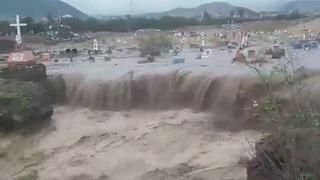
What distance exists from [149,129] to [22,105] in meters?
4.46

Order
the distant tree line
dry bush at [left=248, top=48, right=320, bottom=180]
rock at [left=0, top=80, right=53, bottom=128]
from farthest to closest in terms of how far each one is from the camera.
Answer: the distant tree line
rock at [left=0, top=80, right=53, bottom=128]
dry bush at [left=248, top=48, right=320, bottom=180]

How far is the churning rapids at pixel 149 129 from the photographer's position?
15.6 m

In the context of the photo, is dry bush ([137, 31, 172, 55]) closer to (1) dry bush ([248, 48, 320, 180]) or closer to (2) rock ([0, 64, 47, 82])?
(2) rock ([0, 64, 47, 82])

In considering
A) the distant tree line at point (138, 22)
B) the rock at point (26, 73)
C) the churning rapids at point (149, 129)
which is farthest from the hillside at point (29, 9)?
the churning rapids at point (149, 129)

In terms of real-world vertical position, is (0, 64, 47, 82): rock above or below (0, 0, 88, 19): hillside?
below

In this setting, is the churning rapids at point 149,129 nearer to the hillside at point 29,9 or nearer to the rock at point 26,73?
the rock at point 26,73

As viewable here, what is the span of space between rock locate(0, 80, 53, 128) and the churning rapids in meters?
0.59

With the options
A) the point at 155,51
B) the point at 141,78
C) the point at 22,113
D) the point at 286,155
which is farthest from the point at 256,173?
the point at 155,51

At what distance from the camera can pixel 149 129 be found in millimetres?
18969

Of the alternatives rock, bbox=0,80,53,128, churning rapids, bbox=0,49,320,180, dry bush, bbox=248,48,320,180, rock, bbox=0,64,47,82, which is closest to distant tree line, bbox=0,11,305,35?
rock, bbox=0,64,47,82

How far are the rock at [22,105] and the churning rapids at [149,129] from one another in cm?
59

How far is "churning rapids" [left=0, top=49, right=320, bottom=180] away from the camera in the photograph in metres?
15.6

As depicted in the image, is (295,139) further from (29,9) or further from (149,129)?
(29,9)

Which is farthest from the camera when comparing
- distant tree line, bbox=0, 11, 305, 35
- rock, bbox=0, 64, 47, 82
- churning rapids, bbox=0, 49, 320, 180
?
distant tree line, bbox=0, 11, 305, 35
